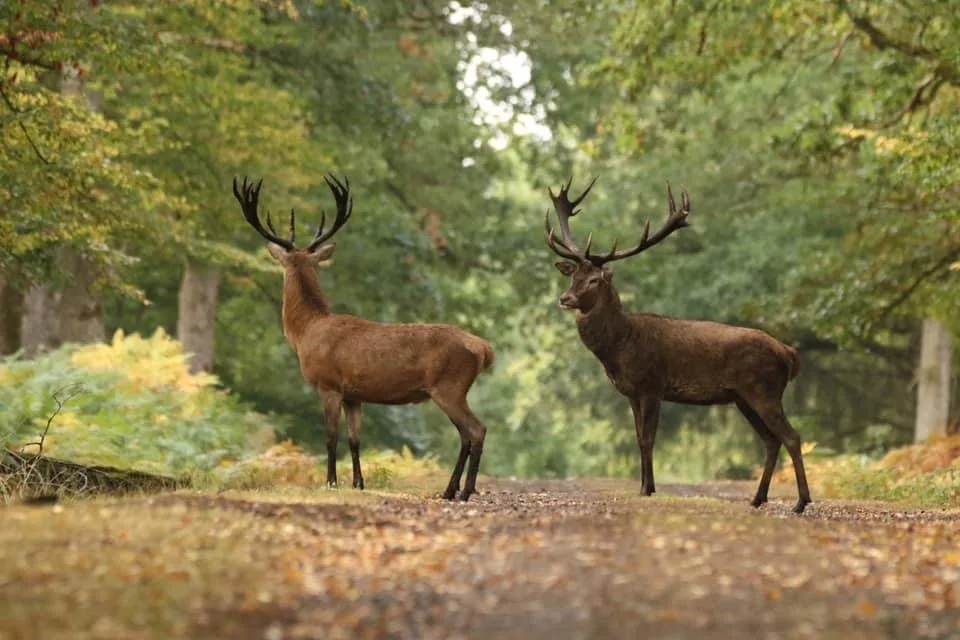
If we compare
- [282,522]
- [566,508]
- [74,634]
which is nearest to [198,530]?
[282,522]

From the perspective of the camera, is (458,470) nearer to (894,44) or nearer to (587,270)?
(587,270)

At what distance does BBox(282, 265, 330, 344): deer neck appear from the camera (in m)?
14.3

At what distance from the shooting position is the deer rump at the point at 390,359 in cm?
1314

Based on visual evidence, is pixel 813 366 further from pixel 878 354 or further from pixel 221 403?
pixel 221 403

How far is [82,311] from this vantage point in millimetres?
24766

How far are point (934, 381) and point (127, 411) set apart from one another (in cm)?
1552

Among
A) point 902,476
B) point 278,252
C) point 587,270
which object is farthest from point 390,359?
point 902,476

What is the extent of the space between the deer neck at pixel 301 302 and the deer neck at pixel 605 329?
2349 mm

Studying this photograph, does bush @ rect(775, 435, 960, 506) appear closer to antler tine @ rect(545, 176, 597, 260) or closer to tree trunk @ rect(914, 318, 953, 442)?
tree trunk @ rect(914, 318, 953, 442)

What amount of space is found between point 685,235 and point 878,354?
484 centimetres

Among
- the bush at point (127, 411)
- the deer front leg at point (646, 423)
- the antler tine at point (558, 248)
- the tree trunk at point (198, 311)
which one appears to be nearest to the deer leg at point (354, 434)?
the bush at point (127, 411)

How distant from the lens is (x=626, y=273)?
3469cm

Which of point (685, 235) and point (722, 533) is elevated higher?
point (685, 235)

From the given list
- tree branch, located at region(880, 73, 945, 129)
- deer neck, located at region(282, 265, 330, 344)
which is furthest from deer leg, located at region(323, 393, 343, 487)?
tree branch, located at region(880, 73, 945, 129)
